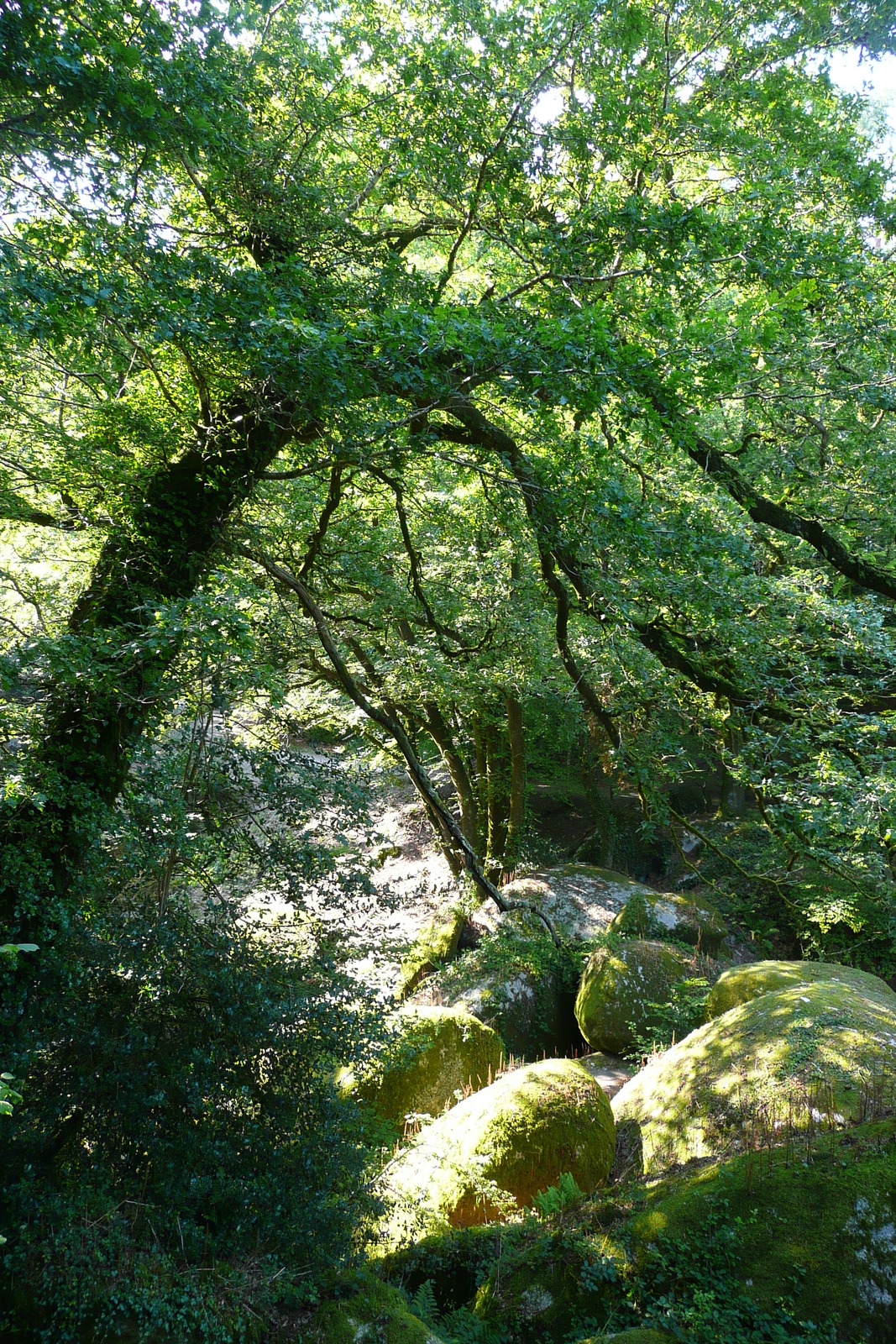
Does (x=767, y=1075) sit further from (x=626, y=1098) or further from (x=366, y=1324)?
(x=366, y=1324)

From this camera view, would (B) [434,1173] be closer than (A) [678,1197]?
No

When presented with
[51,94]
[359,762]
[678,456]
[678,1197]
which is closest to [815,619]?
[678,456]

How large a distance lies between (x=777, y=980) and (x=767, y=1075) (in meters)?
2.08

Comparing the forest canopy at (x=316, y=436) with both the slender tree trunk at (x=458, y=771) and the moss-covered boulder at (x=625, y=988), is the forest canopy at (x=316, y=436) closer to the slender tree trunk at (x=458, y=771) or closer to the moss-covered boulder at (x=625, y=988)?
the moss-covered boulder at (x=625, y=988)

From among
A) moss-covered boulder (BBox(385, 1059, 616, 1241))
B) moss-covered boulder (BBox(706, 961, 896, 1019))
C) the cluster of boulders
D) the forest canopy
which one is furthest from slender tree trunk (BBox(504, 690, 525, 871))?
moss-covered boulder (BBox(385, 1059, 616, 1241))

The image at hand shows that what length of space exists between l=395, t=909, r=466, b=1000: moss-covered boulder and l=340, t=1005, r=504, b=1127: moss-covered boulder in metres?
3.69

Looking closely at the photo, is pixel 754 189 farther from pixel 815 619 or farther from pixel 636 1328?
pixel 636 1328

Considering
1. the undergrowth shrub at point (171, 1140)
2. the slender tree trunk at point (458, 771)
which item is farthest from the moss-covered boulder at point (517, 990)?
the undergrowth shrub at point (171, 1140)

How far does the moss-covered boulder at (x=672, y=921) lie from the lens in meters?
11.2

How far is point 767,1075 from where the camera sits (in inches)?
212

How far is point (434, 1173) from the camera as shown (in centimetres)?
567

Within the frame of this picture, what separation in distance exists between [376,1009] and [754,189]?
659cm

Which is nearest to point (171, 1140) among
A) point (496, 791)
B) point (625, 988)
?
point (625, 988)

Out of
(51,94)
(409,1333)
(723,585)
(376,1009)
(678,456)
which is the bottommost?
(409,1333)
